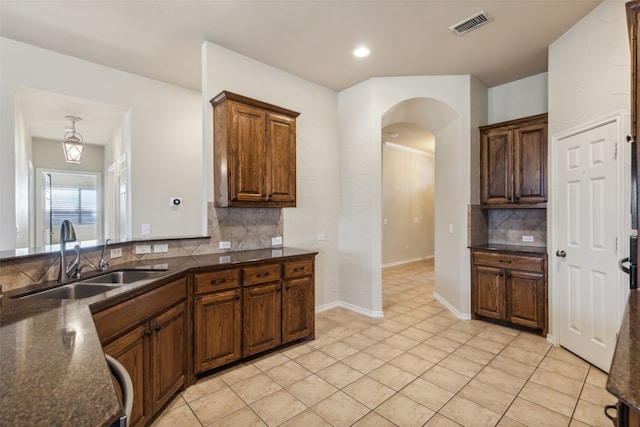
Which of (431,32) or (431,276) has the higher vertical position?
(431,32)

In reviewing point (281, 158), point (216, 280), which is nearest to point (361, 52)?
point (281, 158)

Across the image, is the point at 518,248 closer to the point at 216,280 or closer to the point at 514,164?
the point at 514,164

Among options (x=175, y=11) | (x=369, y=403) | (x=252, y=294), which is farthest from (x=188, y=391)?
(x=175, y=11)

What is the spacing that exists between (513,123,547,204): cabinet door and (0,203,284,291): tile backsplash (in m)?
2.89

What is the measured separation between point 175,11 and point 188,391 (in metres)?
3.09

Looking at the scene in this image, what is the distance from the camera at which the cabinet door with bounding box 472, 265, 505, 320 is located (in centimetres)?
360

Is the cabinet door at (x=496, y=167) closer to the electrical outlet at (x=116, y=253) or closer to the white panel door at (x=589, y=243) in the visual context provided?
the white panel door at (x=589, y=243)

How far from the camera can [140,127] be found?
3912 millimetres

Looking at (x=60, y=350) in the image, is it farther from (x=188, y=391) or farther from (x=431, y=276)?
(x=431, y=276)

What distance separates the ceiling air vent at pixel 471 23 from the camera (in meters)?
2.73

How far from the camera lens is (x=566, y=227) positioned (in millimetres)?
2990

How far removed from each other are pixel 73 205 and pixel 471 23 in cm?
760

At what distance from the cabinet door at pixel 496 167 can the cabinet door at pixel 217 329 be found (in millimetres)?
3284

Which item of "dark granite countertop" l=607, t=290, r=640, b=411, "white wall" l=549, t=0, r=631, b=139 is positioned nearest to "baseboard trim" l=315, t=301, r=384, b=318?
"white wall" l=549, t=0, r=631, b=139
